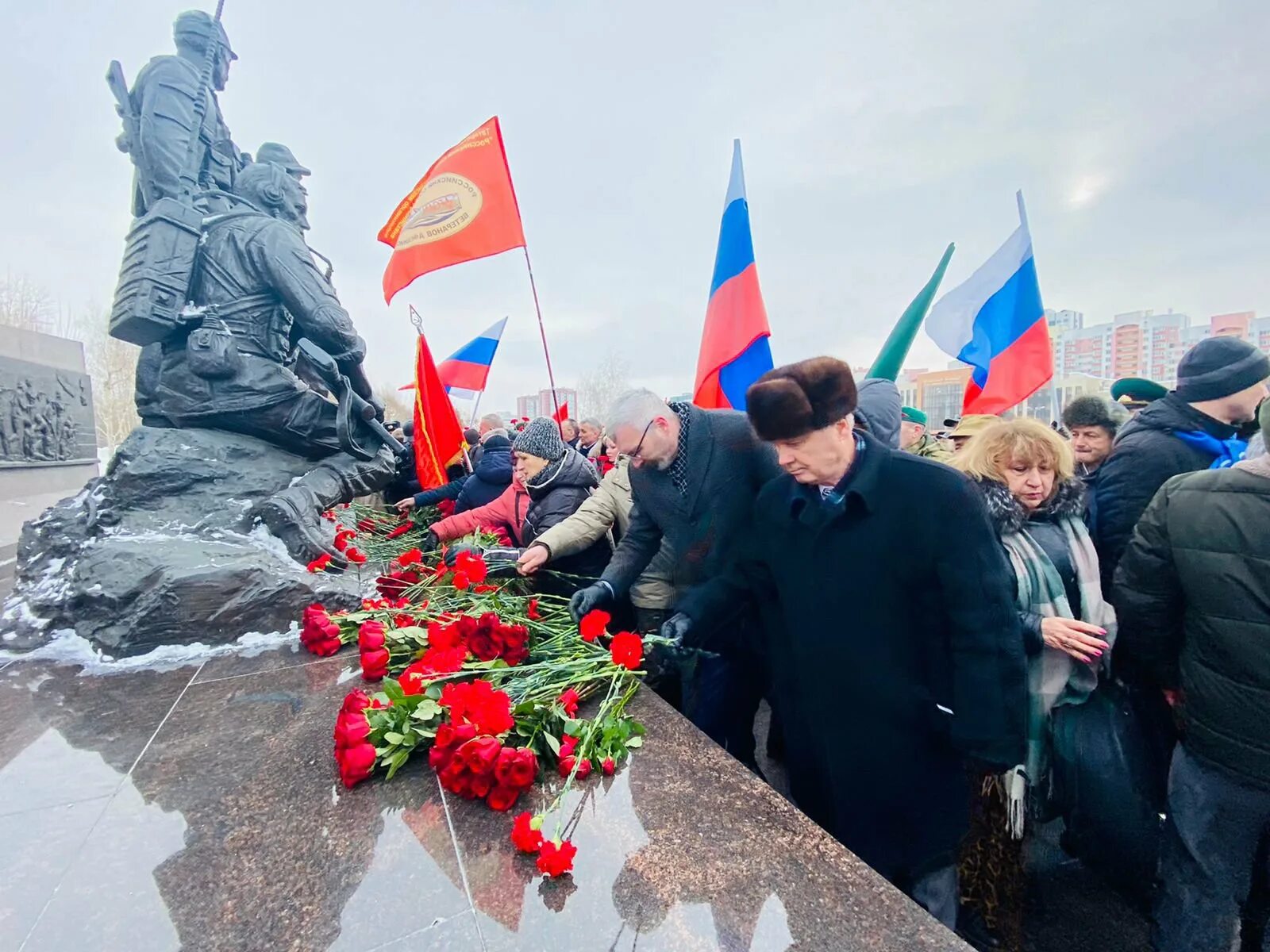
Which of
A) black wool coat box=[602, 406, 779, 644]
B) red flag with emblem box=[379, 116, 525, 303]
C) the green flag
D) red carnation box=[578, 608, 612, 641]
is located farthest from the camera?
red flag with emblem box=[379, 116, 525, 303]

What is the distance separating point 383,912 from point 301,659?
1722mm

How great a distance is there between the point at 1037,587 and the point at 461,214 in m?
4.02

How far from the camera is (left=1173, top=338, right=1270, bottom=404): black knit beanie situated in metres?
2.00

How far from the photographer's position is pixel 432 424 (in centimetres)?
457

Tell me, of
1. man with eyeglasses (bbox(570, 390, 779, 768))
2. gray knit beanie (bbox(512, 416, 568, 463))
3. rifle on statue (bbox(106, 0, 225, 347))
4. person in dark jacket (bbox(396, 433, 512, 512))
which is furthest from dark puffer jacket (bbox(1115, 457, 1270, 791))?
rifle on statue (bbox(106, 0, 225, 347))

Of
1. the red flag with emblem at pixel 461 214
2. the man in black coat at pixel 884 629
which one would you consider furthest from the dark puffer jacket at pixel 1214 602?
the red flag with emblem at pixel 461 214

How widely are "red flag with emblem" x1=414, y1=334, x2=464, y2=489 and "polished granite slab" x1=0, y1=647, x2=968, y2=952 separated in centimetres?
279

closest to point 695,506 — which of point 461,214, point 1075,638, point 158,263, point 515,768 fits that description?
point 515,768

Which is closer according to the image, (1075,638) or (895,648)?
(895,648)

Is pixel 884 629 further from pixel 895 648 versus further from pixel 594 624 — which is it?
pixel 594 624

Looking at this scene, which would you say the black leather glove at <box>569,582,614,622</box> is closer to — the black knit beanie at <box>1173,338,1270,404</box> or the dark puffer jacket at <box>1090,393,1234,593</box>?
the dark puffer jacket at <box>1090,393,1234,593</box>

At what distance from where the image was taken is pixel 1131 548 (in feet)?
5.33

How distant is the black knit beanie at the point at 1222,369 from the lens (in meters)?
2.00

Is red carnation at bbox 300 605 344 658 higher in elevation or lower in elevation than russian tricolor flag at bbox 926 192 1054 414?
lower
